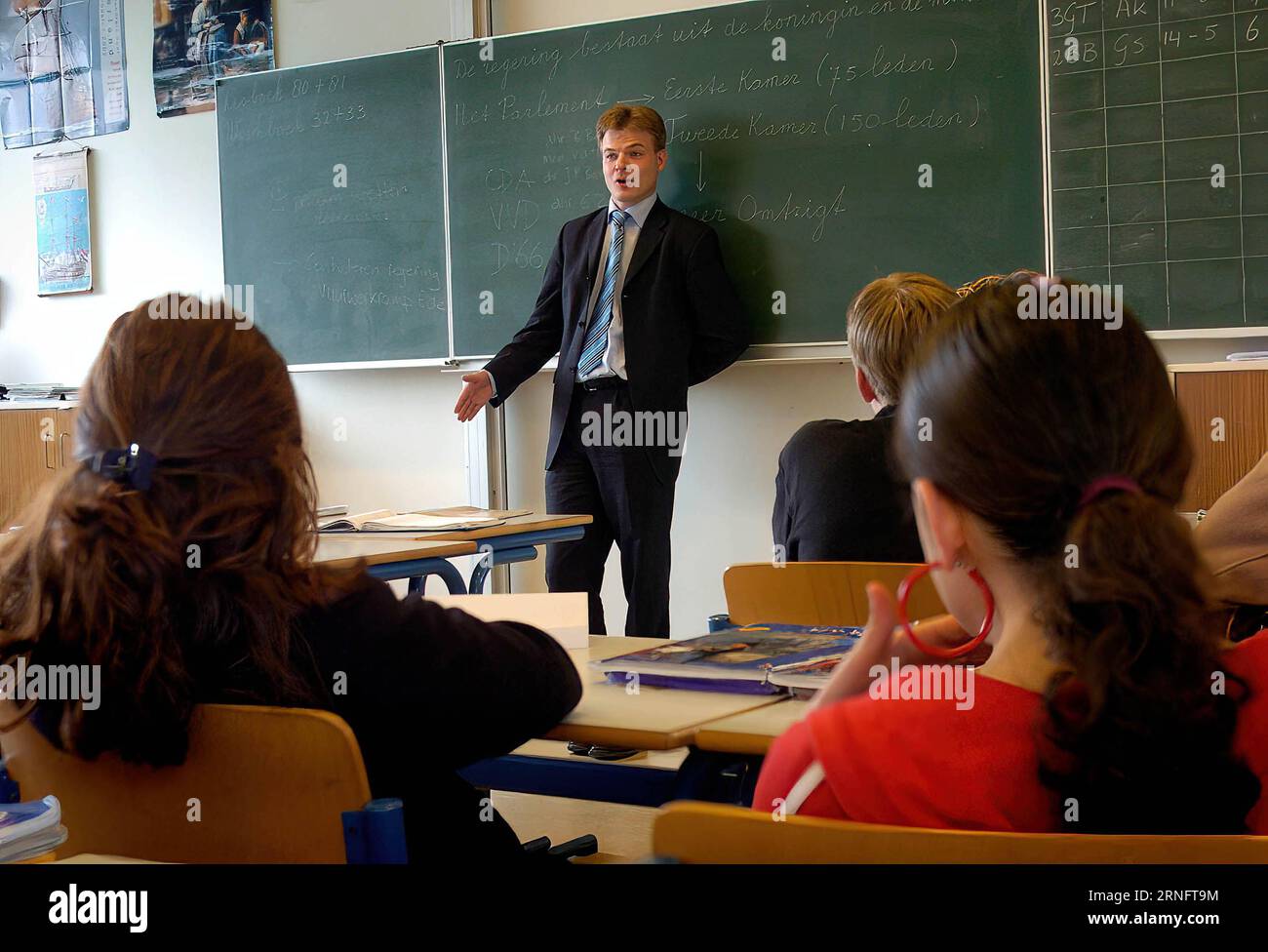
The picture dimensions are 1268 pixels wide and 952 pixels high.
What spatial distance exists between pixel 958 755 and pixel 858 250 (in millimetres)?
3426

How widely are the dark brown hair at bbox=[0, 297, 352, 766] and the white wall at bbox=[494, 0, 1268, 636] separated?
3298 mm

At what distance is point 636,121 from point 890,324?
217cm

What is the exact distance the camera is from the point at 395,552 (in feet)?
9.27

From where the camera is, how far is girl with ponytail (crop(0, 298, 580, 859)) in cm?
124

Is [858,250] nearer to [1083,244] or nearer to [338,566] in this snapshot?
[1083,244]

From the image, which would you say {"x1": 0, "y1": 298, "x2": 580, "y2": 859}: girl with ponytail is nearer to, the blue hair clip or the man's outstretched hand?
the blue hair clip

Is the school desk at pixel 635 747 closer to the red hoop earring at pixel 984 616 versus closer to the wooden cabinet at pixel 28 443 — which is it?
the red hoop earring at pixel 984 616

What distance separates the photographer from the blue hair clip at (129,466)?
4.07 feet

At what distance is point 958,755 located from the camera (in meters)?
0.90

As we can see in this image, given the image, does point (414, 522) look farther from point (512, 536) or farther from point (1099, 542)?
point (1099, 542)

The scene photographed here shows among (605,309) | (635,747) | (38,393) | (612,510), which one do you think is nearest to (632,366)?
(605,309)

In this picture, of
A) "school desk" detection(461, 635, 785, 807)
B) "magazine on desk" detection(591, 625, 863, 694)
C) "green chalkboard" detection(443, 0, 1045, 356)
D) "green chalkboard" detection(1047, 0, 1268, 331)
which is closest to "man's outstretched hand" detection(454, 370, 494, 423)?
"green chalkboard" detection(443, 0, 1045, 356)

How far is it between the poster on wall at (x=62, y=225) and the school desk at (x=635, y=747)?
4.94 m
